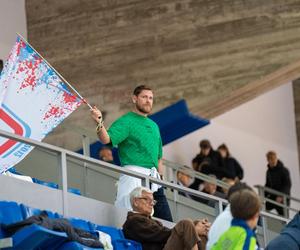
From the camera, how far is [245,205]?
671cm

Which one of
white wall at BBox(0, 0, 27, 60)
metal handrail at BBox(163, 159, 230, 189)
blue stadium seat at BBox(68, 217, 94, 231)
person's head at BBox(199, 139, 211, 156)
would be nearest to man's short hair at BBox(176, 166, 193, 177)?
metal handrail at BBox(163, 159, 230, 189)

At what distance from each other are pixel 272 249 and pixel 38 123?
3207mm

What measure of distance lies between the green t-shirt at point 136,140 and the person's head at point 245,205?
392cm

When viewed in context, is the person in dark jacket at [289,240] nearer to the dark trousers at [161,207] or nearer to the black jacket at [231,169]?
the dark trousers at [161,207]

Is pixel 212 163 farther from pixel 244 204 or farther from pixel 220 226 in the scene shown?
pixel 244 204

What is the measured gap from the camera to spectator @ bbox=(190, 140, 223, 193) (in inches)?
705

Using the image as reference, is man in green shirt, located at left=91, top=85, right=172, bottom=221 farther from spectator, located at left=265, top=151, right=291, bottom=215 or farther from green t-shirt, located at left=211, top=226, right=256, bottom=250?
spectator, located at left=265, top=151, right=291, bottom=215

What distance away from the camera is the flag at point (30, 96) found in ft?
34.3

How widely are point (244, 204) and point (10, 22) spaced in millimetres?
12479

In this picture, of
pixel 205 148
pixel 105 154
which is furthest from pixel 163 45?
pixel 105 154

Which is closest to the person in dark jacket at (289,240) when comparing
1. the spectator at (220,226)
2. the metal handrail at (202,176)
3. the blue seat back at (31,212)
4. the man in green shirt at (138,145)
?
the spectator at (220,226)

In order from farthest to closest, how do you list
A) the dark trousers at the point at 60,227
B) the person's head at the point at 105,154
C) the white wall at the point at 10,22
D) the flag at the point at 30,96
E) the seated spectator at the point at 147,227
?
the white wall at the point at 10,22 < the person's head at the point at 105,154 < the flag at the point at 30,96 < the seated spectator at the point at 147,227 < the dark trousers at the point at 60,227

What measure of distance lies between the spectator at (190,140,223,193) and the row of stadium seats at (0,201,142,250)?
775cm

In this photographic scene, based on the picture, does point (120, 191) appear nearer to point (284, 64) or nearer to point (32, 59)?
point (32, 59)
